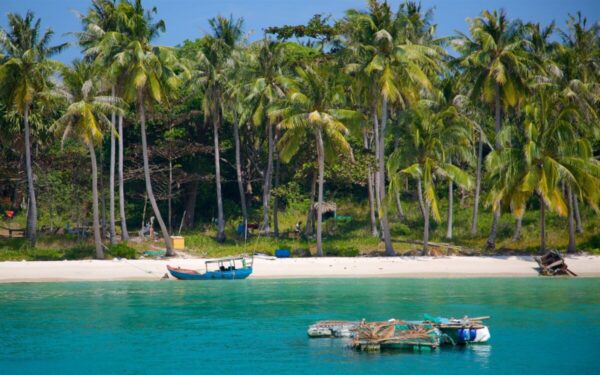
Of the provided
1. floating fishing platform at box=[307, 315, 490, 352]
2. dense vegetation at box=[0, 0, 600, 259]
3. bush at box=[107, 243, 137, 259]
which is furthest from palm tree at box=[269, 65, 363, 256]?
floating fishing platform at box=[307, 315, 490, 352]

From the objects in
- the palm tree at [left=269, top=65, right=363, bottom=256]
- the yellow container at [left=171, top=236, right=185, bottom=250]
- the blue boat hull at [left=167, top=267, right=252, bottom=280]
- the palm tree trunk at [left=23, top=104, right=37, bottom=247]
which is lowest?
the blue boat hull at [left=167, top=267, right=252, bottom=280]

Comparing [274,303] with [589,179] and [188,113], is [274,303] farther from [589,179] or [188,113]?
[188,113]

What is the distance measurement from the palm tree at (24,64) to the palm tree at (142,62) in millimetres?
4165

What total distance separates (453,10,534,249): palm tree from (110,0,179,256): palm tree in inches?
747

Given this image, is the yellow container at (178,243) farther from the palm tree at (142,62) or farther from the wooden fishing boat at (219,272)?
the wooden fishing boat at (219,272)

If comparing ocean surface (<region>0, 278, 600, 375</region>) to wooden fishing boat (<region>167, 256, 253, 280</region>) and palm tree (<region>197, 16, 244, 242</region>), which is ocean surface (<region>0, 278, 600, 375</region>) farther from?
palm tree (<region>197, 16, 244, 242</region>)

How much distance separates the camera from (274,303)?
35.3 m

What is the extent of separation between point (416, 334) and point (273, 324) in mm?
6845

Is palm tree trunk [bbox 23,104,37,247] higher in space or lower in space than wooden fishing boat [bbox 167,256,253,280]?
higher

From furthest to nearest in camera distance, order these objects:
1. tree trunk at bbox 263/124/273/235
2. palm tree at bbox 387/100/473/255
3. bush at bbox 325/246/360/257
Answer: tree trunk at bbox 263/124/273/235 → bush at bbox 325/246/360/257 → palm tree at bbox 387/100/473/255

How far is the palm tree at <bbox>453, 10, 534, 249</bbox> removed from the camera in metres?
48.8

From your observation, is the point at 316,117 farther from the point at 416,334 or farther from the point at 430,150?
the point at 416,334

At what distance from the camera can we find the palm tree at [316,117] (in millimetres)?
47812

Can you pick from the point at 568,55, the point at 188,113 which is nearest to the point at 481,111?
the point at 568,55
